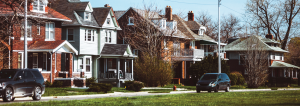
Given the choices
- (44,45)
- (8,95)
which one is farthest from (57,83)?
(8,95)

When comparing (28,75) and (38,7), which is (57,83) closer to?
(38,7)

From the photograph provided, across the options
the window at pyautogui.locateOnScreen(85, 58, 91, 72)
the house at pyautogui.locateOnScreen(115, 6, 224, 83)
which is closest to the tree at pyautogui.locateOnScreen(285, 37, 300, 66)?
the house at pyautogui.locateOnScreen(115, 6, 224, 83)

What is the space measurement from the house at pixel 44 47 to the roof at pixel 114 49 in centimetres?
505

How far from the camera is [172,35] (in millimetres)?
51312

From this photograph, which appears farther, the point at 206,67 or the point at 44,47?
the point at 206,67

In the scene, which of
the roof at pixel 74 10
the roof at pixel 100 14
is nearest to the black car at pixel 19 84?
the roof at pixel 74 10

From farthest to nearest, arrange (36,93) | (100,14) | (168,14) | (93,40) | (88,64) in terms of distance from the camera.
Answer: (168,14)
(100,14)
(93,40)
(88,64)
(36,93)

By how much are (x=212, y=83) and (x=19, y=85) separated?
15.3 m

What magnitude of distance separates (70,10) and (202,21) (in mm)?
44826

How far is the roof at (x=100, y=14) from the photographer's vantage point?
1778 inches

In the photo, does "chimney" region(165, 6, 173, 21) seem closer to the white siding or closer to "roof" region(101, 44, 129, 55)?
"roof" region(101, 44, 129, 55)

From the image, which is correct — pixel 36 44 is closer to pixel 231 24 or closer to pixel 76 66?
pixel 76 66

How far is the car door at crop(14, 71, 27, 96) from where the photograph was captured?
2030 cm

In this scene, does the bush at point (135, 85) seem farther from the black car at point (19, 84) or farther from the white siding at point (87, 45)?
the black car at point (19, 84)
